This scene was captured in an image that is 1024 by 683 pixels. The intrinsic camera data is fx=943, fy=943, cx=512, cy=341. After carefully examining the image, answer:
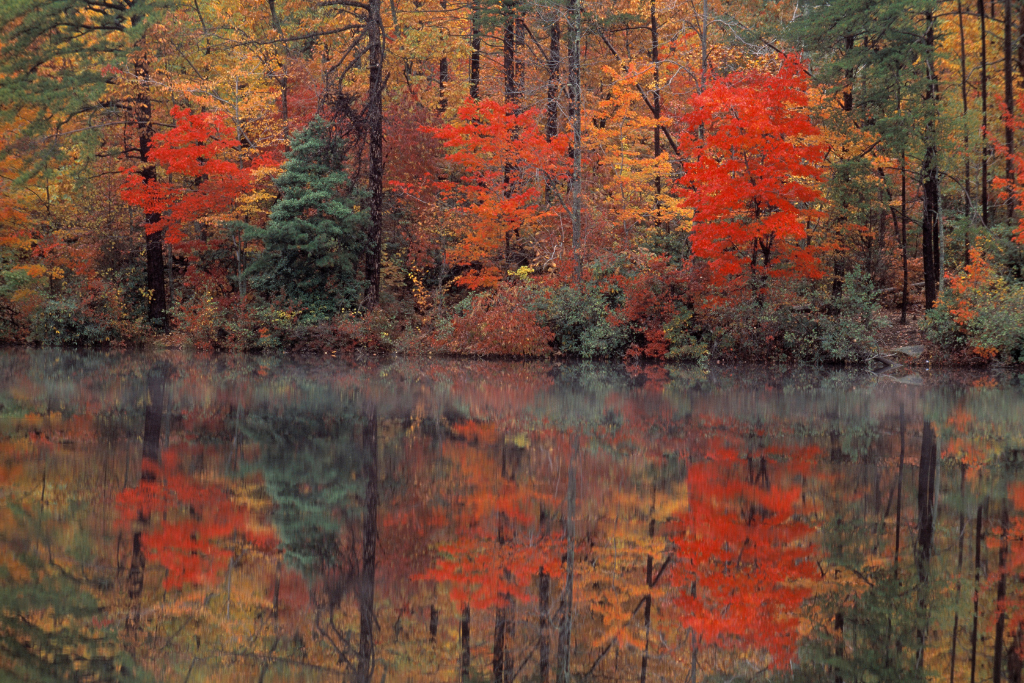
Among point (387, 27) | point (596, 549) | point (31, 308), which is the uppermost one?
point (387, 27)

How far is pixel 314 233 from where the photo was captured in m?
26.4

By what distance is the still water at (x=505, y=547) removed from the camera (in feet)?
13.4

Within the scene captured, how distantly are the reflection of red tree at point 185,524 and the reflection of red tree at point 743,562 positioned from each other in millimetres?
2522

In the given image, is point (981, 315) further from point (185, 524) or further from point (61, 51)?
point (61, 51)

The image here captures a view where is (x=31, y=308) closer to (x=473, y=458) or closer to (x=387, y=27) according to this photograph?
(x=387, y=27)

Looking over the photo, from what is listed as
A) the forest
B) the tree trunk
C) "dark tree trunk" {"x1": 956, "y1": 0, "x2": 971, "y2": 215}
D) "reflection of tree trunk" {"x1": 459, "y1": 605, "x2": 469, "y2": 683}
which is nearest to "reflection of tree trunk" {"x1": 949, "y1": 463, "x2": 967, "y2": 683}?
"reflection of tree trunk" {"x1": 459, "y1": 605, "x2": 469, "y2": 683}

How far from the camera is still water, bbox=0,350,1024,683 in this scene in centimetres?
408

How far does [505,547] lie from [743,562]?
1417mm

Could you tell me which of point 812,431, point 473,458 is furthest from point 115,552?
point 812,431

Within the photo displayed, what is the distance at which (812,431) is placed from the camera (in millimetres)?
11000

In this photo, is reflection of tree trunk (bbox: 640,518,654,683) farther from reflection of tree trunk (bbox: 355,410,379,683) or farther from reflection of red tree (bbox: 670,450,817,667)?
reflection of tree trunk (bbox: 355,410,379,683)

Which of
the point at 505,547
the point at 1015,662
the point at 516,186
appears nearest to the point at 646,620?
the point at 505,547

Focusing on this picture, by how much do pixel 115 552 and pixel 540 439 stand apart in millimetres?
5437

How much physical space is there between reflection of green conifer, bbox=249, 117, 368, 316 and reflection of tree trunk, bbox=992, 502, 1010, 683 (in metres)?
21.7
